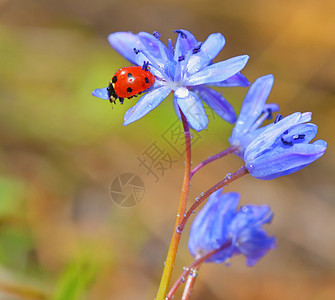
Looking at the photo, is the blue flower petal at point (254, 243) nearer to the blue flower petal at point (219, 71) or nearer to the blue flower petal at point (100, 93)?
the blue flower petal at point (219, 71)

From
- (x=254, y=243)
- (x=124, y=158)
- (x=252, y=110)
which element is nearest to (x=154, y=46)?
(x=252, y=110)

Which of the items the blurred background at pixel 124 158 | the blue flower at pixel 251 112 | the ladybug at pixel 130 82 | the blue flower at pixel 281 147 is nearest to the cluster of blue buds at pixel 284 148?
the blue flower at pixel 281 147

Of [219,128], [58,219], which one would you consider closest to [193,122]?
[58,219]

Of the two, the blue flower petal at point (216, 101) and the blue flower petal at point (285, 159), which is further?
the blue flower petal at point (216, 101)

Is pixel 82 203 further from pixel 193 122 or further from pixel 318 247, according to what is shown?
pixel 193 122

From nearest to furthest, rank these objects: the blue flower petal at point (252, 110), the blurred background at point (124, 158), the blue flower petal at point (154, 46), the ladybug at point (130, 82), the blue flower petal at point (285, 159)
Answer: the blue flower petal at point (285, 159)
the ladybug at point (130, 82)
the blue flower petal at point (154, 46)
the blue flower petal at point (252, 110)
the blurred background at point (124, 158)

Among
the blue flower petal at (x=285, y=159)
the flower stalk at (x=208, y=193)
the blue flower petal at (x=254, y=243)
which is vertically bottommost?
the blue flower petal at (x=254, y=243)
